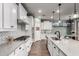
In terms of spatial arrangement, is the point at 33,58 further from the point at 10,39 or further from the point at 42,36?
the point at 42,36

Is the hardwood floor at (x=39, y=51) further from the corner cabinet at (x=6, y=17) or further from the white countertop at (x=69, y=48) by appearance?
the corner cabinet at (x=6, y=17)

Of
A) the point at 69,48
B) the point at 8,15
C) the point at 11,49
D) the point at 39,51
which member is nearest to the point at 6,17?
the point at 8,15

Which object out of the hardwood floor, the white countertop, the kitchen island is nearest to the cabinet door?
the kitchen island

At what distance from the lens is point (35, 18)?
932cm

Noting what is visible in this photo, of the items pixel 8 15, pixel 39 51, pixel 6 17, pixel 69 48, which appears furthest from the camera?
pixel 39 51

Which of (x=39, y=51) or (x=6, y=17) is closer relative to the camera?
(x=6, y=17)

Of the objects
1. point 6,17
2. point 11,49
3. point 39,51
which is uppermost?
point 6,17

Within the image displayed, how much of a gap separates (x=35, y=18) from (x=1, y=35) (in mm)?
6986

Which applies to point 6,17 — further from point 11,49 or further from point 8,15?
point 11,49

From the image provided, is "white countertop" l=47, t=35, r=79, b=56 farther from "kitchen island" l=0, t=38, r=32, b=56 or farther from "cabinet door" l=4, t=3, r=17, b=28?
"cabinet door" l=4, t=3, r=17, b=28

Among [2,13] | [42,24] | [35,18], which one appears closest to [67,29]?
[42,24]

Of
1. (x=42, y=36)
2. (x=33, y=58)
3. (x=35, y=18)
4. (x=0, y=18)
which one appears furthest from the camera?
(x=42, y=36)

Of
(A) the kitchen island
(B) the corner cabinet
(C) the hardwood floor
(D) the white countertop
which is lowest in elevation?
(C) the hardwood floor

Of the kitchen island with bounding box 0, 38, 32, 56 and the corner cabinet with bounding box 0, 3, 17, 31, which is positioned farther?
the corner cabinet with bounding box 0, 3, 17, 31
